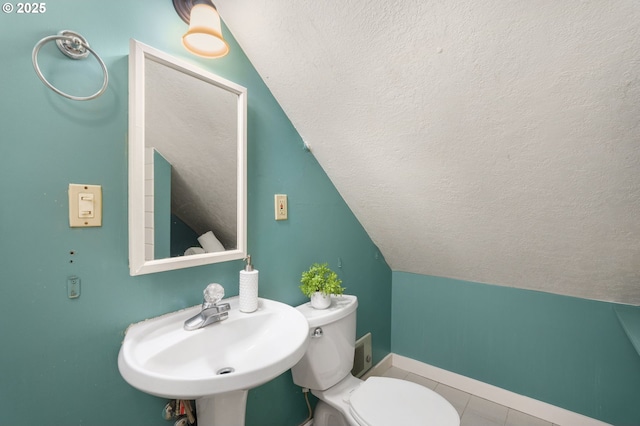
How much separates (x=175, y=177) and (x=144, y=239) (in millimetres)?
241

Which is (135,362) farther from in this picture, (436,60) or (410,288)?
(410,288)

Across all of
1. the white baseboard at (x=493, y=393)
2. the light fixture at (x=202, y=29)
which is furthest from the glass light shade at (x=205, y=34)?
the white baseboard at (x=493, y=393)

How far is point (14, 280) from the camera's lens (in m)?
0.71

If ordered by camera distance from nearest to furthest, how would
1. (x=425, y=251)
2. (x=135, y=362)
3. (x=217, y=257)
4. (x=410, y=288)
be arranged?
1. (x=135, y=362)
2. (x=217, y=257)
3. (x=425, y=251)
4. (x=410, y=288)

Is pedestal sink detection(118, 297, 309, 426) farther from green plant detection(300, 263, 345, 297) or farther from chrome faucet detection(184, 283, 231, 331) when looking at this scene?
green plant detection(300, 263, 345, 297)

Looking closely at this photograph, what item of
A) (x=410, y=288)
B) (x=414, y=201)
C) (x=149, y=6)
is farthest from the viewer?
(x=410, y=288)

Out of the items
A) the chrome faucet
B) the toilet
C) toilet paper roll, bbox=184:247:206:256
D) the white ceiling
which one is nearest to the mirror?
toilet paper roll, bbox=184:247:206:256

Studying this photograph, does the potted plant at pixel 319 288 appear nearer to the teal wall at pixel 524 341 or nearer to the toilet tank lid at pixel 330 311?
the toilet tank lid at pixel 330 311

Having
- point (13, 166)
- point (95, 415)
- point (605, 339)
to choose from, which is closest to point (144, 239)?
point (13, 166)

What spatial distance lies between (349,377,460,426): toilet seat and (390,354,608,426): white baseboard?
791 mm

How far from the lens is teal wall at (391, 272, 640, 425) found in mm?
1574

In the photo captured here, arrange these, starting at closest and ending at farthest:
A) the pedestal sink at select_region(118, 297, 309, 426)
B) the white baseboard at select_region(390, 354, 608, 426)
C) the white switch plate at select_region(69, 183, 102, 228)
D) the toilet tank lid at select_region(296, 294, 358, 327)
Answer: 1. the pedestal sink at select_region(118, 297, 309, 426)
2. the white switch plate at select_region(69, 183, 102, 228)
3. the toilet tank lid at select_region(296, 294, 358, 327)
4. the white baseboard at select_region(390, 354, 608, 426)

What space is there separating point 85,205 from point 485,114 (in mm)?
1332

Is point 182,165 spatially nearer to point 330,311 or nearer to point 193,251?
point 193,251
